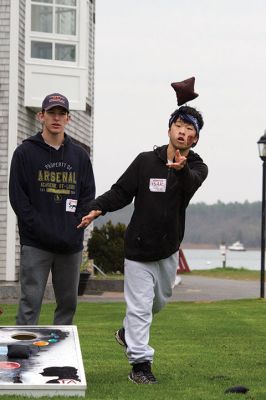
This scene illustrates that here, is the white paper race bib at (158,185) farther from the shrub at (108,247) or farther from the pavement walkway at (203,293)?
the shrub at (108,247)

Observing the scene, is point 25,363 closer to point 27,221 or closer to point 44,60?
point 27,221

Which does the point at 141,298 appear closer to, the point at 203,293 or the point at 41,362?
the point at 41,362

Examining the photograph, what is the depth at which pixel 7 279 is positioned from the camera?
60.8 ft

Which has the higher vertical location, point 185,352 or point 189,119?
point 189,119

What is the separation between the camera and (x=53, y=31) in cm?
1930

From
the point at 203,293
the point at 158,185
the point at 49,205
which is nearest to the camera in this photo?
the point at 158,185

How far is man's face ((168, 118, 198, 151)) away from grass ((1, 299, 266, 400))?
5.36ft

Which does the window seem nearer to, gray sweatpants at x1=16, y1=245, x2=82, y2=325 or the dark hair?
gray sweatpants at x1=16, y1=245, x2=82, y2=325

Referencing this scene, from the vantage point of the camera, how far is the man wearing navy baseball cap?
7.22m

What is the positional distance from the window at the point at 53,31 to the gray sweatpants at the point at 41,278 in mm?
12173

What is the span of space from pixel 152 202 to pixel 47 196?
0.88m

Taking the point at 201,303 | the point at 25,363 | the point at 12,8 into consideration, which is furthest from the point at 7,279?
the point at 25,363

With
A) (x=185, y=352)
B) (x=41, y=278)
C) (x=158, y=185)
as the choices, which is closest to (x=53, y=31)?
(x=185, y=352)

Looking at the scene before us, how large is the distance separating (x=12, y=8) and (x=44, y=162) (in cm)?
1184
